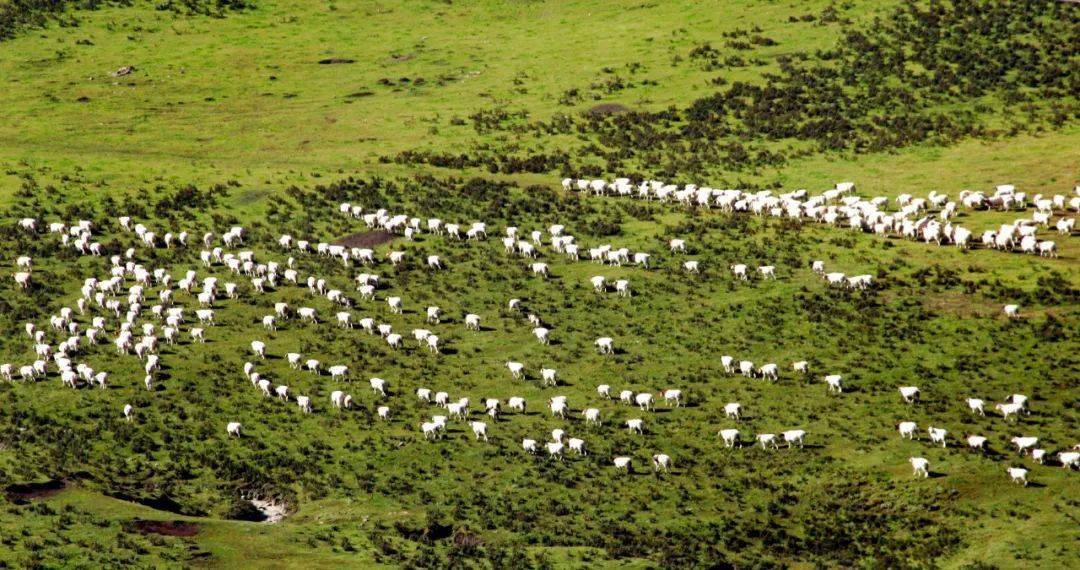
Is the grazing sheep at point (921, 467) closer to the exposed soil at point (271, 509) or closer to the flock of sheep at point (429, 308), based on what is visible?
the flock of sheep at point (429, 308)

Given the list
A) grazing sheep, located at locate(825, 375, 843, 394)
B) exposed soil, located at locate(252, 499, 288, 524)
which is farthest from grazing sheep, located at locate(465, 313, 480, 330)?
grazing sheep, located at locate(825, 375, 843, 394)

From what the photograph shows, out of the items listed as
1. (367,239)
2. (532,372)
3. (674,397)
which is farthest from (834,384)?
(367,239)

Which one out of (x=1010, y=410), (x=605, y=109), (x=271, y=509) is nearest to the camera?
(x=271, y=509)

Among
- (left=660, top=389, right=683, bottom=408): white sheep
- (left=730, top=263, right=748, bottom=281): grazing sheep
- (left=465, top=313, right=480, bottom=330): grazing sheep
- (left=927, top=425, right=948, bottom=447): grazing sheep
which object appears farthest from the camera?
(left=730, top=263, right=748, bottom=281): grazing sheep

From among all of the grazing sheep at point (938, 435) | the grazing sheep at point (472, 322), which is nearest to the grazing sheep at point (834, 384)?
the grazing sheep at point (938, 435)

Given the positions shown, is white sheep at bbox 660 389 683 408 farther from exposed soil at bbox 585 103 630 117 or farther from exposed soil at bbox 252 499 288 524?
exposed soil at bbox 585 103 630 117

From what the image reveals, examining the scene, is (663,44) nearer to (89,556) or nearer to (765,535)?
(765,535)

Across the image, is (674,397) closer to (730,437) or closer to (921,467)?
(730,437)
